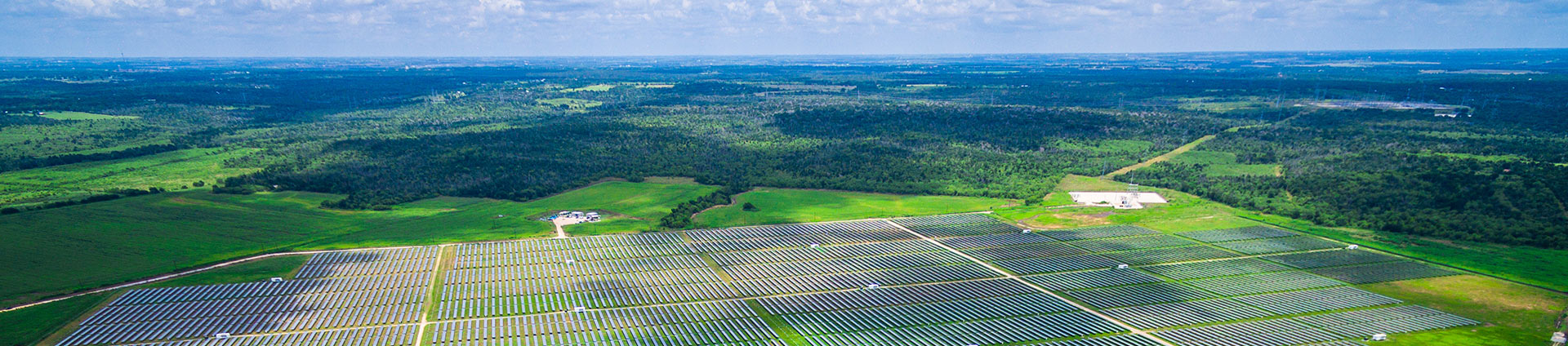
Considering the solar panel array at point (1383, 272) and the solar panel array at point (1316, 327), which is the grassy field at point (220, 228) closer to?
the solar panel array at point (1316, 327)

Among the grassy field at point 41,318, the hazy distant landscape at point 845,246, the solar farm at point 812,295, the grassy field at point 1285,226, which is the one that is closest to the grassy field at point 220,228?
the hazy distant landscape at point 845,246

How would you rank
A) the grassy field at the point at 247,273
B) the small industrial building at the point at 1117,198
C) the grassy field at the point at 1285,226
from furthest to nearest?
the small industrial building at the point at 1117,198, the grassy field at the point at 1285,226, the grassy field at the point at 247,273

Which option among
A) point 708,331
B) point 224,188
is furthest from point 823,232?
point 224,188

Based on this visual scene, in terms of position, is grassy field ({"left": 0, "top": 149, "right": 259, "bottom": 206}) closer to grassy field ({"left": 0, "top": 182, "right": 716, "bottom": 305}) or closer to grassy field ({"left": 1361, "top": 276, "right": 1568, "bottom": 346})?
grassy field ({"left": 0, "top": 182, "right": 716, "bottom": 305})

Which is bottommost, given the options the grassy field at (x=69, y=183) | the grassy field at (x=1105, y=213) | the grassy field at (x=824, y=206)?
the grassy field at (x=824, y=206)

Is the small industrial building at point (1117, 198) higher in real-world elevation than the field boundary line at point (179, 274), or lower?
lower

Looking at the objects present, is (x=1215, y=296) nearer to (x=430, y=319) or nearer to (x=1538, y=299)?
(x=1538, y=299)
